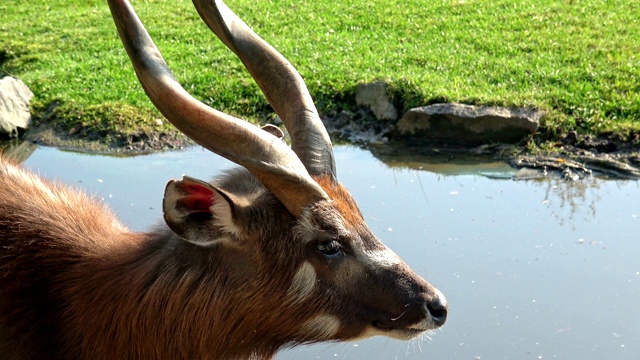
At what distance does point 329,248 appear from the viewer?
3.97 m

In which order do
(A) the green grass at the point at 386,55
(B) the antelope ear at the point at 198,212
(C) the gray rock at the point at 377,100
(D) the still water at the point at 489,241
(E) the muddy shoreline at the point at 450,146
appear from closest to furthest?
(B) the antelope ear at the point at 198,212, (D) the still water at the point at 489,241, (E) the muddy shoreline at the point at 450,146, (C) the gray rock at the point at 377,100, (A) the green grass at the point at 386,55

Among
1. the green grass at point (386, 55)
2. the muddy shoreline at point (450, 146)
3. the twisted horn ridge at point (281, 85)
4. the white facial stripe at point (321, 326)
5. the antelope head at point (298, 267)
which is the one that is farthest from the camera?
the green grass at point (386, 55)

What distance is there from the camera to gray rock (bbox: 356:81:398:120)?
9.46 meters

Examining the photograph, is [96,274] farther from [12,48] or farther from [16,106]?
[12,48]

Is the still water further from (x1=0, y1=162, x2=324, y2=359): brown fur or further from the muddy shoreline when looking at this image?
(x1=0, y1=162, x2=324, y2=359): brown fur

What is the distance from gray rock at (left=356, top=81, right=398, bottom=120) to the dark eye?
5519 mm

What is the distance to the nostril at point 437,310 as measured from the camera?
396 cm

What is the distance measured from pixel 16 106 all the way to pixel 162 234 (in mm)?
6491

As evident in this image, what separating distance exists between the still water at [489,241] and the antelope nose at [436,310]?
63.4 inches

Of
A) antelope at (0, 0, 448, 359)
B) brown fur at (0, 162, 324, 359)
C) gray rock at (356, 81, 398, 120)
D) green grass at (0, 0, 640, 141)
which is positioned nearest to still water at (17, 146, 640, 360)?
gray rock at (356, 81, 398, 120)

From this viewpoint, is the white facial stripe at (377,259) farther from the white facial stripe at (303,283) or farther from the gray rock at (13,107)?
the gray rock at (13,107)

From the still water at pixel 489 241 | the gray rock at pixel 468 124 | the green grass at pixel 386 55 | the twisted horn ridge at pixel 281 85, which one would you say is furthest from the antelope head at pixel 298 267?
the green grass at pixel 386 55

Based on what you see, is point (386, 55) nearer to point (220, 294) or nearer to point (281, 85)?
point (281, 85)

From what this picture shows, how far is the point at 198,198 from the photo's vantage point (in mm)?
3752
